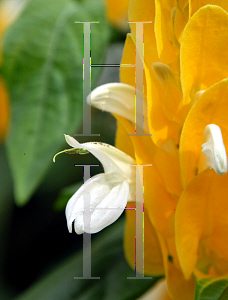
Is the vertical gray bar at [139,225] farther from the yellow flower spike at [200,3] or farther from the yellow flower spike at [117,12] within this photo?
the yellow flower spike at [117,12]

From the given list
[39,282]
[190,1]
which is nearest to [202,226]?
[190,1]

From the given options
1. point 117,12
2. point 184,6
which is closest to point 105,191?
point 184,6

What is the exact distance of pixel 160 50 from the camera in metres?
0.20

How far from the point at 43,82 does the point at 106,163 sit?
5.6 inches

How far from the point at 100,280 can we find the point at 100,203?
0.50ft

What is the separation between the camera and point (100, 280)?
326 mm

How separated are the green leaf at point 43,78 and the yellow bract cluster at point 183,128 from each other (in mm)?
91

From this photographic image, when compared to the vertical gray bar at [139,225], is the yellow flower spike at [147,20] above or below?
above

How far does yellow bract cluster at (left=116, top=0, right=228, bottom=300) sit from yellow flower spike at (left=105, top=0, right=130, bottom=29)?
0.24 m

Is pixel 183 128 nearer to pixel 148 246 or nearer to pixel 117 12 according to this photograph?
pixel 148 246

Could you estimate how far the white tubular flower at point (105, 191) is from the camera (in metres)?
0.20

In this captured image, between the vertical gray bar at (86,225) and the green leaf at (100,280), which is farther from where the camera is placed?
the green leaf at (100,280)

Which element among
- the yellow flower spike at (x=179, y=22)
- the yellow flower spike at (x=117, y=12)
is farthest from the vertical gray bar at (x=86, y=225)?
the yellow flower spike at (x=117, y=12)

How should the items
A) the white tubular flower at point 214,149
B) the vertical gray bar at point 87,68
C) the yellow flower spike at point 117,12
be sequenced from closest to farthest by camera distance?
1. the white tubular flower at point 214,149
2. the vertical gray bar at point 87,68
3. the yellow flower spike at point 117,12
